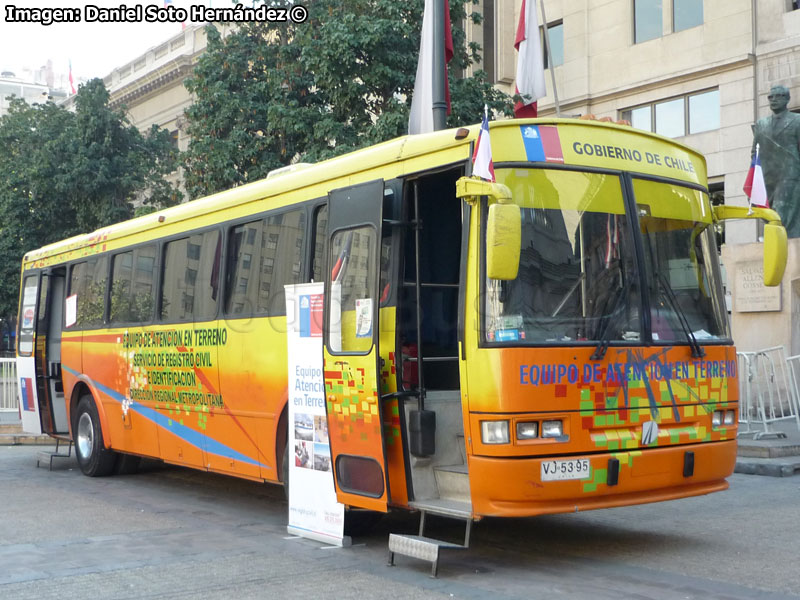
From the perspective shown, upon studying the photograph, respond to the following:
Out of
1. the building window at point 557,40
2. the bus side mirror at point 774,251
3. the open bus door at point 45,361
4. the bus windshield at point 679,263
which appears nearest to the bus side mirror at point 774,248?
the bus side mirror at point 774,251

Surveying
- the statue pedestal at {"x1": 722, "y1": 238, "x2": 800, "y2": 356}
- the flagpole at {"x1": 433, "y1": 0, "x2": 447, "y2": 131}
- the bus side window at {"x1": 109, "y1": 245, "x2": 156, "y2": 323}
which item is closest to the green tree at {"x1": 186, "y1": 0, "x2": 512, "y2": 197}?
the statue pedestal at {"x1": 722, "y1": 238, "x2": 800, "y2": 356}

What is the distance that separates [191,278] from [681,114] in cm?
2022

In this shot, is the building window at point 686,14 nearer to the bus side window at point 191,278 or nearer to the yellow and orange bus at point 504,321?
the bus side window at point 191,278

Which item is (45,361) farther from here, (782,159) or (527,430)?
(782,159)

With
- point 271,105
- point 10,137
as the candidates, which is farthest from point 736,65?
point 10,137

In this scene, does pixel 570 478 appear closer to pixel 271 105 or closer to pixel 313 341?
pixel 313 341

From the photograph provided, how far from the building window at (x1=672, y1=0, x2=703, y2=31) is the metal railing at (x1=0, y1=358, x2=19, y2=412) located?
1865 cm

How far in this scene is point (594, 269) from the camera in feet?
23.6

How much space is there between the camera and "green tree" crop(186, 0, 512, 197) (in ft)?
64.8

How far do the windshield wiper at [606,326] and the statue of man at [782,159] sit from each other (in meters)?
11.0

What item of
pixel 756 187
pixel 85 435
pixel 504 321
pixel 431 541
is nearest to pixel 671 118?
pixel 85 435

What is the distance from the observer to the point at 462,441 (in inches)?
308

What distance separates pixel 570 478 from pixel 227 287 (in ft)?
14.6

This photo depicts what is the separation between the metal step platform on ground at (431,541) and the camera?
7.04 meters
